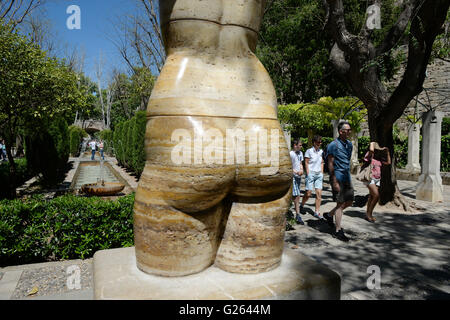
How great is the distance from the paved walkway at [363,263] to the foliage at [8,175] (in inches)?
260

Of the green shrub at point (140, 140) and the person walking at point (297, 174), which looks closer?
the person walking at point (297, 174)

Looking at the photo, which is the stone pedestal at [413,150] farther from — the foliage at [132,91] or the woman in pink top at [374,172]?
the foliage at [132,91]

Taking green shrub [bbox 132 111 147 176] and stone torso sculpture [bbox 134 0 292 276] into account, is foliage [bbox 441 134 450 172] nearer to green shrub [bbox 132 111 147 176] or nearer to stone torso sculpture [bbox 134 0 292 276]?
green shrub [bbox 132 111 147 176]

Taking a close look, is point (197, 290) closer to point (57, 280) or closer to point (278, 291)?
point (278, 291)

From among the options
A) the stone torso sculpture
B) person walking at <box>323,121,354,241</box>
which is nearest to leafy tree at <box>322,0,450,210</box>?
person walking at <box>323,121,354,241</box>

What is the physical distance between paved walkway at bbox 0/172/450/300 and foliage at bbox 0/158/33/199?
6.61 m


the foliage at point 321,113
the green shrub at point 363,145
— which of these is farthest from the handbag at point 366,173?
the green shrub at point 363,145

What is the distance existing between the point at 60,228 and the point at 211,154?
3813 mm

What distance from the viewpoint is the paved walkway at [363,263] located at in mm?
3736

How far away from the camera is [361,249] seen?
5.20m

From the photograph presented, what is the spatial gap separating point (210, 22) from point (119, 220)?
3901mm

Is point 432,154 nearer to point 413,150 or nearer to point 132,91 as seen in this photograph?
point 413,150

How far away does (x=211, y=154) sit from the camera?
2045 mm

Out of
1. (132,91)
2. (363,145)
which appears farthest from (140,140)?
(132,91)
